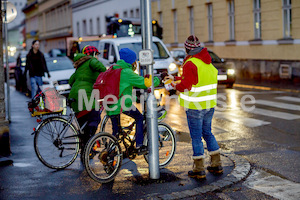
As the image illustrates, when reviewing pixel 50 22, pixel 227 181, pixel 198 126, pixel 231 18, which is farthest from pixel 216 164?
pixel 50 22

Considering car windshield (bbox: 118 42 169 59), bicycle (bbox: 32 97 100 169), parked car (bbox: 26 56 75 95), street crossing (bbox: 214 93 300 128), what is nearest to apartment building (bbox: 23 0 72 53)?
parked car (bbox: 26 56 75 95)

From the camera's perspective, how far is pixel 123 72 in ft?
23.2

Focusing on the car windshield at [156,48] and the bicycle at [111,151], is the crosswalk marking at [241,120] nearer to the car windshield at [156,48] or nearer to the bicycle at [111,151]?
the bicycle at [111,151]

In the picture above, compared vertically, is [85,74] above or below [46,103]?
above

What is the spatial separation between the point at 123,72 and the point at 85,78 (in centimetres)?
101

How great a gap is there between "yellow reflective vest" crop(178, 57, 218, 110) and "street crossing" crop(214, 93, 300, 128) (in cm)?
454

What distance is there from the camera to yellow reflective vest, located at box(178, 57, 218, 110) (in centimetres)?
700

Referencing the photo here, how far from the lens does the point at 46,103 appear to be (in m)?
7.56

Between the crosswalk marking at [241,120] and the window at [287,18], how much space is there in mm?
11681

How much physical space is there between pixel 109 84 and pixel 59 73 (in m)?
11.5

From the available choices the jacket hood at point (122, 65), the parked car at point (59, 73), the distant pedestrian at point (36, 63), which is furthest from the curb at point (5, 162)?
the parked car at point (59, 73)

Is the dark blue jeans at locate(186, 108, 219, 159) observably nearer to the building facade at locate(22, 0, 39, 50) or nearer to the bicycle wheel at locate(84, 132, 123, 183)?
the bicycle wheel at locate(84, 132, 123, 183)

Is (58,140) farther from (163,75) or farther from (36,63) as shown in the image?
(36,63)

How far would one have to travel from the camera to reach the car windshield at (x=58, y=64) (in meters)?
19.1
